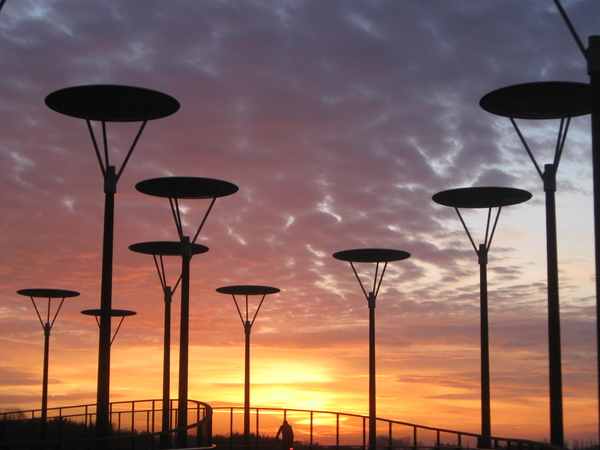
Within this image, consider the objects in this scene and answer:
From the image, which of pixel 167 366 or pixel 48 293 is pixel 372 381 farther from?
pixel 48 293

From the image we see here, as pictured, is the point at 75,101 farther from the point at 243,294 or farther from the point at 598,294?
the point at 243,294

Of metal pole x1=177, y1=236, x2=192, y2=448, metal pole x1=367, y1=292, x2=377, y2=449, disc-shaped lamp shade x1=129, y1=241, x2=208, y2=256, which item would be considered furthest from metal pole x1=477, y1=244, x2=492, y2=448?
disc-shaped lamp shade x1=129, y1=241, x2=208, y2=256

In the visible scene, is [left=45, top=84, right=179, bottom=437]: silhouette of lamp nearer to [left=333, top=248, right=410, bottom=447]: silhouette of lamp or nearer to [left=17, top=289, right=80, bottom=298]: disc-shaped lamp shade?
[left=333, top=248, right=410, bottom=447]: silhouette of lamp

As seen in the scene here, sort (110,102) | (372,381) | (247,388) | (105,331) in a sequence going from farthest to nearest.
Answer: (247,388) < (372,381) < (110,102) < (105,331)

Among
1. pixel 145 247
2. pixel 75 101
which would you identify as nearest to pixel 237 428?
pixel 145 247

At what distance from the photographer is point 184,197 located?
3002 centimetres

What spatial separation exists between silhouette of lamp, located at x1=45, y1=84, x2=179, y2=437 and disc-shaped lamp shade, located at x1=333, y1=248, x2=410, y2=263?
14630 millimetres

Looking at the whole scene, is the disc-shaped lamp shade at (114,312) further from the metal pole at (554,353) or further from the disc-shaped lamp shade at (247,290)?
the metal pole at (554,353)

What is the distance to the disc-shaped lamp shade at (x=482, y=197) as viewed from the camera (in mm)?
28250

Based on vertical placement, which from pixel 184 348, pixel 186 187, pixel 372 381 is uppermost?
pixel 186 187

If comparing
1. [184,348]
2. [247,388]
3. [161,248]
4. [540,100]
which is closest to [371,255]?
[161,248]

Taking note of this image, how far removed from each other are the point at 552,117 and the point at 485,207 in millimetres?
7555

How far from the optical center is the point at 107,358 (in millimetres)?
20156

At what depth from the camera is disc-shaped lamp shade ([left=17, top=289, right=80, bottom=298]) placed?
4241 centimetres
